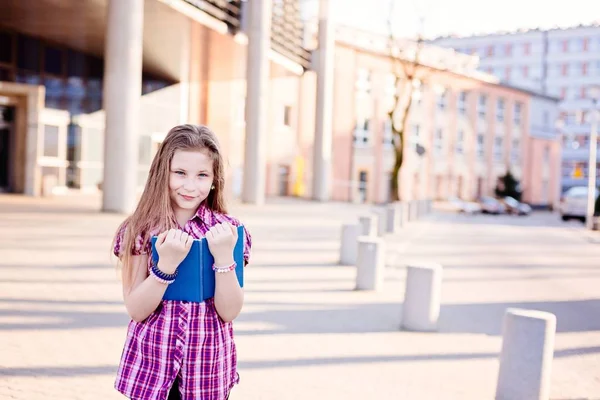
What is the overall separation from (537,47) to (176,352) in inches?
3540

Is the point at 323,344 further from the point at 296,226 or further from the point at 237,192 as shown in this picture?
the point at 237,192

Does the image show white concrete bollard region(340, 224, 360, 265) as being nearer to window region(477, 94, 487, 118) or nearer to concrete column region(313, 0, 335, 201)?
concrete column region(313, 0, 335, 201)

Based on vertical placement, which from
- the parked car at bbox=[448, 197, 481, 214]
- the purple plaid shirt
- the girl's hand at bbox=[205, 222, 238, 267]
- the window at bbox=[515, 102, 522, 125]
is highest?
the window at bbox=[515, 102, 522, 125]

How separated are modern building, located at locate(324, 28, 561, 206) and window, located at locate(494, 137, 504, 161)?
0.29 feet

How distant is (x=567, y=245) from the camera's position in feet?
69.6

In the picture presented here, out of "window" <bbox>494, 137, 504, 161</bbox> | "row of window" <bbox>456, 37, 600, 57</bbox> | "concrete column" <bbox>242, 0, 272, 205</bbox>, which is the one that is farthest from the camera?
"row of window" <bbox>456, 37, 600, 57</bbox>

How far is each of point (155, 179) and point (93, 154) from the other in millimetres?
30471

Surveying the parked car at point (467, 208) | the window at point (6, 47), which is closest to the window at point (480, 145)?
the parked car at point (467, 208)

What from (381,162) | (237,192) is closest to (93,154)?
(237,192)

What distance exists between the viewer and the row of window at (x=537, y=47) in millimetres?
84375

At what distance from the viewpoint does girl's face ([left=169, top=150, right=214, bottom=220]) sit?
2520 mm

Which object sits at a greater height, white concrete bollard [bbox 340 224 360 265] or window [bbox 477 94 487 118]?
window [bbox 477 94 487 118]

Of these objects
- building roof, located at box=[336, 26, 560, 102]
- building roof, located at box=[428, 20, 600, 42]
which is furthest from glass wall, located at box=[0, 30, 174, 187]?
building roof, located at box=[428, 20, 600, 42]

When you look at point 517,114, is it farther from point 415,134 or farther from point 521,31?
point 521,31
